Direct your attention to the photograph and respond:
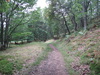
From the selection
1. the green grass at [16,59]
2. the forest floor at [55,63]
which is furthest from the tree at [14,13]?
the forest floor at [55,63]

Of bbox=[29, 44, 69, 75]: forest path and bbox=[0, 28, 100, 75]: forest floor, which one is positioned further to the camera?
bbox=[29, 44, 69, 75]: forest path

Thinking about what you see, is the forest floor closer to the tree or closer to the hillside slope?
the hillside slope

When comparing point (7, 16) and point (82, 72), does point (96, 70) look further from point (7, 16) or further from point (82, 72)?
point (7, 16)

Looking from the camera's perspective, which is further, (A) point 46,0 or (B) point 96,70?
(A) point 46,0

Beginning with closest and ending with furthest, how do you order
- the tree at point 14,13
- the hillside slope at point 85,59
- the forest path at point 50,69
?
1. the hillside slope at point 85,59
2. the forest path at point 50,69
3. the tree at point 14,13

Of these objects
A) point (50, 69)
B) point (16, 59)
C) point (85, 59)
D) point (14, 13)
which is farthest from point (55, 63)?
point (14, 13)

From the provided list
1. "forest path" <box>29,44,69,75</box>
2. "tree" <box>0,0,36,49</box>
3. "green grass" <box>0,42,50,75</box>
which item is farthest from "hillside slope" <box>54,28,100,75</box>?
"tree" <box>0,0,36,49</box>

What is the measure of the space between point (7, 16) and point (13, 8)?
162 centimetres

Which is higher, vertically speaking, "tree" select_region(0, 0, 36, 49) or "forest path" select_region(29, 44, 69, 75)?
"tree" select_region(0, 0, 36, 49)

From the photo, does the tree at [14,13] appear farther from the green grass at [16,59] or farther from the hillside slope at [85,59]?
the hillside slope at [85,59]

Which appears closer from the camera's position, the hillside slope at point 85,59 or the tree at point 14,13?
the hillside slope at point 85,59

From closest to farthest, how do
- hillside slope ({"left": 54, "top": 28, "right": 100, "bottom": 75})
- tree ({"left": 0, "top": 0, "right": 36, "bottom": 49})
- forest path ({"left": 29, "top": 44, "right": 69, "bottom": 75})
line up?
hillside slope ({"left": 54, "top": 28, "right": 100, "bottom": 75}), forest path ({"left": 29, "top": 44, "right": 69, "bottom": 75}), tree ({"left": 0, "top": 0, "right": 36, "bottom": 49})

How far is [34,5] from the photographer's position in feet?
47.5

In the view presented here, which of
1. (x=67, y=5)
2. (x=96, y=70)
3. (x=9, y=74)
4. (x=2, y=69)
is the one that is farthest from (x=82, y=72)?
(x=67, y=5)
